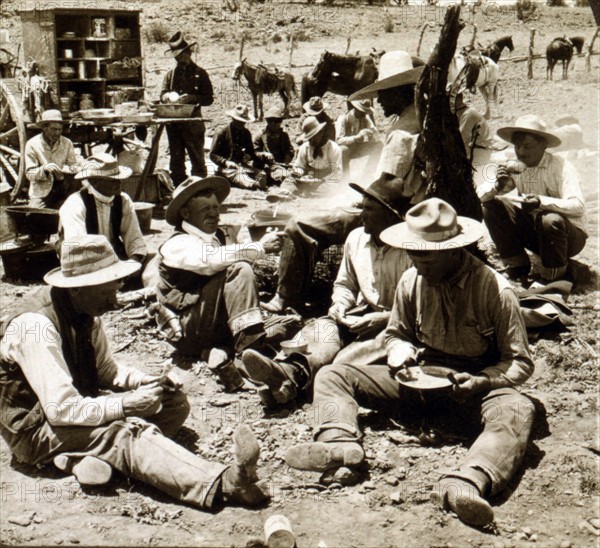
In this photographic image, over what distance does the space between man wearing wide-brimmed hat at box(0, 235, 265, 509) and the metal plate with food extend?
0.93 metres

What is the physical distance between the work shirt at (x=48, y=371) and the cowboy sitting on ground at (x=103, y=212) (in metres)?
2.92

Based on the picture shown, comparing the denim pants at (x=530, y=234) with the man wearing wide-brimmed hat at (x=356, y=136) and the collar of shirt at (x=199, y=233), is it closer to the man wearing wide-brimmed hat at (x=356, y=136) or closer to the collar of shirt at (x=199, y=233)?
the collar of shirt at (x=199, y=233)

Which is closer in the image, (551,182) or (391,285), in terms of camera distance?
(391,285)

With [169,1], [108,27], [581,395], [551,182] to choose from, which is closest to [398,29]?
[169,1]

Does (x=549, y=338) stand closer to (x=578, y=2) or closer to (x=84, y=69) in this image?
(x=84, y=69)

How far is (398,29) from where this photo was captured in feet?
112

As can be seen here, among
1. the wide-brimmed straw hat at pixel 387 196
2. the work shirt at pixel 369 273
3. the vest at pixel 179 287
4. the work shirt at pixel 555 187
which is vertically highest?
the wide-brimmed straw hat at pixel 387 196

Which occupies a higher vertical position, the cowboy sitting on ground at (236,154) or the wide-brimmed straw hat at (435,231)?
the wide-brimmed straw hat at (435,231)

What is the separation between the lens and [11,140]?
33.3 feet

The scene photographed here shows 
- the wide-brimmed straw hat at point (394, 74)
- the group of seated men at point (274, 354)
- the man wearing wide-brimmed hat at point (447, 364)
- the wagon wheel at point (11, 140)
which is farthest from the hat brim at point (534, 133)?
the wagon wheel at point (11, 140)

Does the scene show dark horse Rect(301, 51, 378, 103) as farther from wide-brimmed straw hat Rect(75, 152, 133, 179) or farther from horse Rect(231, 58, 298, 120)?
wide-brimmed straw hat Rect(75, 152, 133, 179)

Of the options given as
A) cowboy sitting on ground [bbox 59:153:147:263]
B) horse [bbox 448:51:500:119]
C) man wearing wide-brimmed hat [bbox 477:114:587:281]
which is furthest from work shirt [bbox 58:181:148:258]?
horse [bbox 448:51:500:119]

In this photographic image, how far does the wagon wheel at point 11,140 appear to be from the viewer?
9.25 metres

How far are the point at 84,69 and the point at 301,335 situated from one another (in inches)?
472
